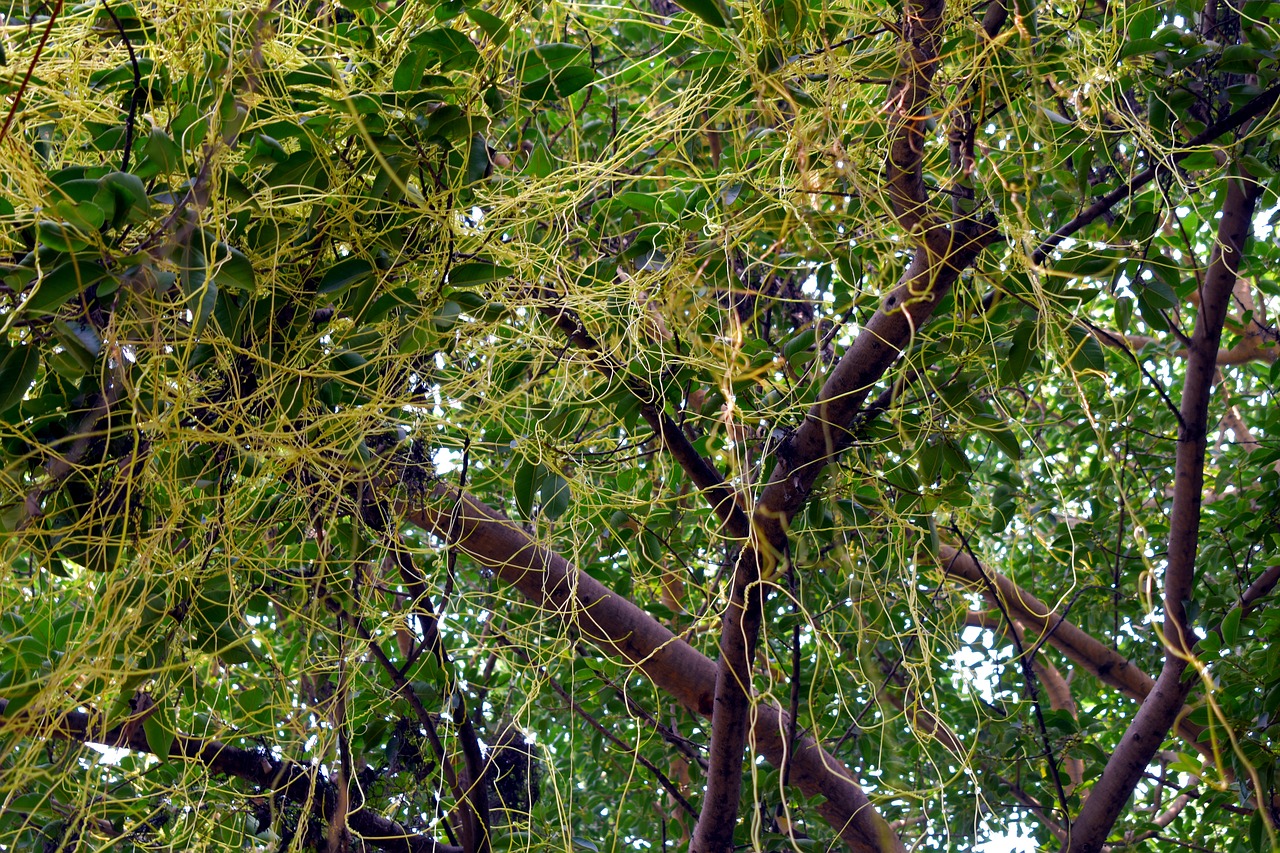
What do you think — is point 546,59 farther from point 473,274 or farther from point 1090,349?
point 1090,349

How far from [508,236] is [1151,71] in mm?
897

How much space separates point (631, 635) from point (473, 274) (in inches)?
27.4

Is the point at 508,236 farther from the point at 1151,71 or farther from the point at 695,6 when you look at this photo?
the point at 1151,71

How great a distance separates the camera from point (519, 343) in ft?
4.26

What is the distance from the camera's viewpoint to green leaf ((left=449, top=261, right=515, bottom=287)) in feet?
3.54

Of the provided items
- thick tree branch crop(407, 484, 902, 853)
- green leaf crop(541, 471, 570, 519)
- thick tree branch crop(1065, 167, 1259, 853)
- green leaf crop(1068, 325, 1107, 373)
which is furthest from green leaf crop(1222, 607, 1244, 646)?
green leaf crop(541, 471, 570, 519)

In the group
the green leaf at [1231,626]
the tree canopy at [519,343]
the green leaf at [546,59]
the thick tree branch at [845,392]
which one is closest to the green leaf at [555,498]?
the tree canopy at [519,343]

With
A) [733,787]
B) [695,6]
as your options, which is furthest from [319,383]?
[733,787]

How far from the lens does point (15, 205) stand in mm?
923

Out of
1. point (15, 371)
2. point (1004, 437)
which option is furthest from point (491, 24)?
point (1004, 437)

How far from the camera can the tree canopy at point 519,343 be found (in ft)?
3.28

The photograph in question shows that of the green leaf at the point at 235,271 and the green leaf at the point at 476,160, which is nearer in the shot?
the green leaf at the point at 235,271

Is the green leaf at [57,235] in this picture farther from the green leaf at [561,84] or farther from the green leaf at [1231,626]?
the green leaf at [1231,626]

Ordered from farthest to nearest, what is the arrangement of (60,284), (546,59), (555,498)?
1. (555,498)
2. (546,59)
3. (60,284)
